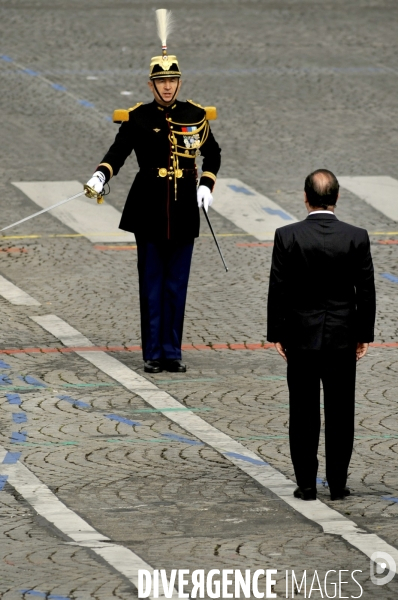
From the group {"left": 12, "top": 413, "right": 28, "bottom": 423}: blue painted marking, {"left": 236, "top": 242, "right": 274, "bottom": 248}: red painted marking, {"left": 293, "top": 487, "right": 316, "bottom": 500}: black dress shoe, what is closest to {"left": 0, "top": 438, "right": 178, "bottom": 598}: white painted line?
{"left": 12, "top": 413, "right": 28, "bottom": 423}: blue painted marking

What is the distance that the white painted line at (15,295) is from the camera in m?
12.9

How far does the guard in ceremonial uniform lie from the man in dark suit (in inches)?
114

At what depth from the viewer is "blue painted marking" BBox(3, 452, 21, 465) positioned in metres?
8.66

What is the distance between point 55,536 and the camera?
743cm

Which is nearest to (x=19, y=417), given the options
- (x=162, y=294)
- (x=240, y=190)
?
(x=162, y=294)

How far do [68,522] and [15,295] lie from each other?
5680mm

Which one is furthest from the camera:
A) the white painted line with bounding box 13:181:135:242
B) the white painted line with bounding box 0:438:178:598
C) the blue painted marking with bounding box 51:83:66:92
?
the blue painted marking with bounding box 51:83:66:92

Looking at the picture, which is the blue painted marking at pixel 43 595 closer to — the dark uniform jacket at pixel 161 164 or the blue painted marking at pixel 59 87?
the dark uniform jacket at pixel 161 164

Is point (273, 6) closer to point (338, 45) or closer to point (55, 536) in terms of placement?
point (338, 45)

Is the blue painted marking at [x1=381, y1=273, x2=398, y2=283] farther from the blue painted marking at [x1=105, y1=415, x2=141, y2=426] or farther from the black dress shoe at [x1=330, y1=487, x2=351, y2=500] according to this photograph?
the black dress shoe at [x1=330, y1=487, x2=351, y2=500]

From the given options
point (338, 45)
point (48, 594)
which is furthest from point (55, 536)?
point (338, 45)

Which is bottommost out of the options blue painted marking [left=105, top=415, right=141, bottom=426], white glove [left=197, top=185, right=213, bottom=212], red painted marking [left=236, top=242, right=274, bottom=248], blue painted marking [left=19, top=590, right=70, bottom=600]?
red painted marking [left=236, top=242, right=274, bottom=248]

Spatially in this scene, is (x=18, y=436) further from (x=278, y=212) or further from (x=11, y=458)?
(x=278, y=212)

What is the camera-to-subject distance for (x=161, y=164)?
10.9 m
